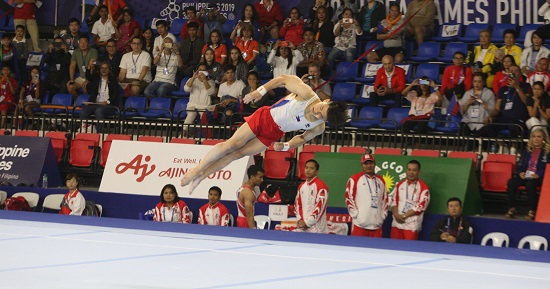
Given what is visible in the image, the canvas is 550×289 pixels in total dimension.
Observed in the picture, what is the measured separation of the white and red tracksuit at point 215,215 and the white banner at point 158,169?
0.90 meters

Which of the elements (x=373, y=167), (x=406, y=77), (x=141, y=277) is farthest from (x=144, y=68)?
(x=141, y=277)

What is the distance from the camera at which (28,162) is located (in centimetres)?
1664

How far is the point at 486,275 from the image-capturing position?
8.98 metres

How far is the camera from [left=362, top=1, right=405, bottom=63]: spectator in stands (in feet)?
57.2

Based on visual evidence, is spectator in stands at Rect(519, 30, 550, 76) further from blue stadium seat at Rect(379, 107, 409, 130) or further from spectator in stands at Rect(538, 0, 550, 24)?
blue stadium seat at Rect(379, 107, 409, 130)

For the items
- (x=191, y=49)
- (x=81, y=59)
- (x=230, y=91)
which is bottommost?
(x=230, y=91)

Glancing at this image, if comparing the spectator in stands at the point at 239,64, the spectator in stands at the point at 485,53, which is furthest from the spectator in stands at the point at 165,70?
the spectator in stands at the point at 485,53

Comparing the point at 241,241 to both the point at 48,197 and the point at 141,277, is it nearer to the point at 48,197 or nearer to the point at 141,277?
the point at 141,277

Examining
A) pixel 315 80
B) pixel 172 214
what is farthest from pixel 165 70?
pixel 172 214

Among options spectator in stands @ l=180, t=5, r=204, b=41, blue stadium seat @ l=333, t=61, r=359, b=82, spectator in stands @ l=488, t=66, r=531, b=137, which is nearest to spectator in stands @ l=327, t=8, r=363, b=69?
blue stadium seat @ l=333, t=61, r=359, b=82

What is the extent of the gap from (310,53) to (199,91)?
2.24 m

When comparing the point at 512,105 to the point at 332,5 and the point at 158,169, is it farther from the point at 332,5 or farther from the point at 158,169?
the point at 158,169

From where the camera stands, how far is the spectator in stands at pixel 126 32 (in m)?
19.8

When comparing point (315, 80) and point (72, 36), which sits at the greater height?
point (72, 36)
